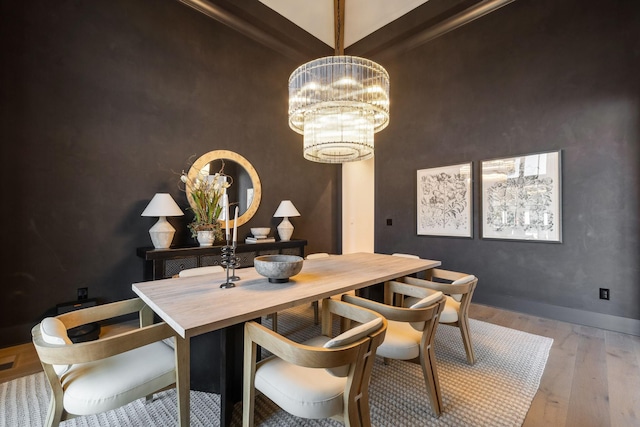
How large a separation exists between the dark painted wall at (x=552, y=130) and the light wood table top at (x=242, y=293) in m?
1.83

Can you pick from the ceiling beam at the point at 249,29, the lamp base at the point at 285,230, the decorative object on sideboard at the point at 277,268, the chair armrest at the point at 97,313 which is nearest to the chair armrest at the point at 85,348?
the chair armrest at the point at 97,313

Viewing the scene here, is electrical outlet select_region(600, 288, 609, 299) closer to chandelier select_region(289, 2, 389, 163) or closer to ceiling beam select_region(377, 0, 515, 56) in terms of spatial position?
chandelier select_region(289, 2, 389, 163)

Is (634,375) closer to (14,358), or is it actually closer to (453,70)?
(453,70)

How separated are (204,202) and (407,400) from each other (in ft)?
9.36

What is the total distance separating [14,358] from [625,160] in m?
5.88

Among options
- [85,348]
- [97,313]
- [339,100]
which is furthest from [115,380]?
[339,100]

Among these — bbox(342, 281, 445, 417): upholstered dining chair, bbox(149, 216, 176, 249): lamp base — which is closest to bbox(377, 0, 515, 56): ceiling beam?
bbox(342, 281, 445, 417): upholstered dining chair

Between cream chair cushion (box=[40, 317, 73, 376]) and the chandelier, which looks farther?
the chandelier

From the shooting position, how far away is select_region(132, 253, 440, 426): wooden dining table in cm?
122

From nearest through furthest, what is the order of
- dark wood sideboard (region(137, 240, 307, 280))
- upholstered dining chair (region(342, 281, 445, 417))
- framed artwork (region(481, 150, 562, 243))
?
upholstered dining chair (region(342, 281, 445, 417)), dark wood sideboard (region(137, 240, 307, 280)), framed artwork (region(481, 150, 562, 243))

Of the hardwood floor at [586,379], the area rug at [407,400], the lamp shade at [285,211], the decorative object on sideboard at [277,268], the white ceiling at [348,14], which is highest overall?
the white ceiling at [348,14]

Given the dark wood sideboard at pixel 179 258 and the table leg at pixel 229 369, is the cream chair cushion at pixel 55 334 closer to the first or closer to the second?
the table leg at pixel 229 369

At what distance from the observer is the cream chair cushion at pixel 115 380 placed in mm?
1095

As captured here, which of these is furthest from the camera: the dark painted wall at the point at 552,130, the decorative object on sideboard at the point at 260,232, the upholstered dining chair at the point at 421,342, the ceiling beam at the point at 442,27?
the decorative object on sideboard at the point at 260,232
